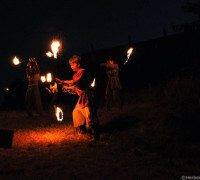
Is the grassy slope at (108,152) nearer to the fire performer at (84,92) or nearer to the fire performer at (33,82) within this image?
the fire performer at (84,92)

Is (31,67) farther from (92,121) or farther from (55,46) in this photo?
(92,121)

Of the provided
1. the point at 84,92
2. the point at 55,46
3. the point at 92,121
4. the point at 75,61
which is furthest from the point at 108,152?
the point at 55,46

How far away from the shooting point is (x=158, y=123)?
27.3ft

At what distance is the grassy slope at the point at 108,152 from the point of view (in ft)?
16.5

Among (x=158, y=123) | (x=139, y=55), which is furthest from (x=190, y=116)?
(x=139, y=55)

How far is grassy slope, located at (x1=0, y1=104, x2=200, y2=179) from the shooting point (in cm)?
502

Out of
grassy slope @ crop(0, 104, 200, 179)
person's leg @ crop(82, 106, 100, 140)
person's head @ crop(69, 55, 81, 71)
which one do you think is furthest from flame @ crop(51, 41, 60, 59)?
grassy slope @ crop(0, 104, 200, 179)

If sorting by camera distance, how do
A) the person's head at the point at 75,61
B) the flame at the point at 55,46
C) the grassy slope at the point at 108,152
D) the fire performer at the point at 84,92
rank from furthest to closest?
the person's head at the point at 75,61 < the fire performer at the point at 84,92 < the flame at the point at 55,46 < the grassy slope at the point at 108,152

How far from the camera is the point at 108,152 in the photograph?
20.9 ft

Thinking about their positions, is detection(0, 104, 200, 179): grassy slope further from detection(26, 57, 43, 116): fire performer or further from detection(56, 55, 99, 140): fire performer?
detection(26, 57, 43, 116): fire performer

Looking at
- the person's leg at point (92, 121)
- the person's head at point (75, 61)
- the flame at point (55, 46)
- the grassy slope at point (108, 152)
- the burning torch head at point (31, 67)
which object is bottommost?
the grassy slope at point (108, 152)

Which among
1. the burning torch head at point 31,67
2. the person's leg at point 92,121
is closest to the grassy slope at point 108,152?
the person's leg at point 92,121

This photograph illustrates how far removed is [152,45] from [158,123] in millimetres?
10606

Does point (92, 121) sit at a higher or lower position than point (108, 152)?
higher
